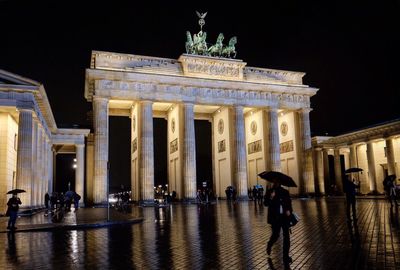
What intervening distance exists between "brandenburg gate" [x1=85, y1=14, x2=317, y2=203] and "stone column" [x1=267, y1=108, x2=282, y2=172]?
0.12 metres

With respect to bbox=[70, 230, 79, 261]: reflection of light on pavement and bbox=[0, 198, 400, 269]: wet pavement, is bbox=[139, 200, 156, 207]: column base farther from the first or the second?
bbox=[0, 198, 400, 269]: wet pavement

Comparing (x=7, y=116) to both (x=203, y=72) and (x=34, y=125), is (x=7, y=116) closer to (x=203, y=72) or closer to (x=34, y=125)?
(x=34, y=125)

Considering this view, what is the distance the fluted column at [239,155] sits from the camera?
46.0 m

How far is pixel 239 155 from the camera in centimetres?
4641

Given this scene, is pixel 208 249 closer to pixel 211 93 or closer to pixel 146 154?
pixel 146 154

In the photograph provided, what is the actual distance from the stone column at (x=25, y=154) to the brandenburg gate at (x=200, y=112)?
14.0 m

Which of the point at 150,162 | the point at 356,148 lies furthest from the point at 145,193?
the point at 356,148

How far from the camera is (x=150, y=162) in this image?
139 feet

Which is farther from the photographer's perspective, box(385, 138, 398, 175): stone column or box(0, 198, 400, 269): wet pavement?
box(385, 138, 398, 175): stone column

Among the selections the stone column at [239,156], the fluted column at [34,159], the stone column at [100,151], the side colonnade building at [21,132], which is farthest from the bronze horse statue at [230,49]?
the fluted column at [34,159]

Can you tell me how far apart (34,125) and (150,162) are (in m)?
15.7

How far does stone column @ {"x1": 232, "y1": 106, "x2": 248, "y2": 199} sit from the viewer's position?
45.9 m

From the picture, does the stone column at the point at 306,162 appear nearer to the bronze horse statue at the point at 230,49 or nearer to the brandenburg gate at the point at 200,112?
the brandenburg gate at the point at 200,112

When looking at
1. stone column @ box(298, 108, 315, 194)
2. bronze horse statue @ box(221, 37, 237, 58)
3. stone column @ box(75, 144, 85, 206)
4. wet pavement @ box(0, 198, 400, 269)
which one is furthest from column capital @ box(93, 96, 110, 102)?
wet pavement @ box(0, 198, 400, 269)
